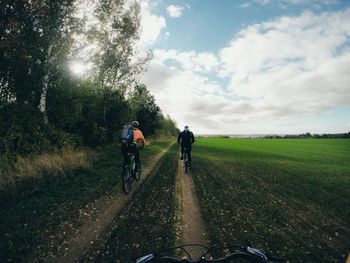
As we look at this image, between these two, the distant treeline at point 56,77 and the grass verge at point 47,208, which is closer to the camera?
the grass verge at point 47,208

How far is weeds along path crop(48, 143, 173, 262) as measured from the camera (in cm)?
317

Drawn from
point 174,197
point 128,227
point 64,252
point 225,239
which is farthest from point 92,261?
point 174,197

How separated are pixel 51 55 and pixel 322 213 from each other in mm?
16727

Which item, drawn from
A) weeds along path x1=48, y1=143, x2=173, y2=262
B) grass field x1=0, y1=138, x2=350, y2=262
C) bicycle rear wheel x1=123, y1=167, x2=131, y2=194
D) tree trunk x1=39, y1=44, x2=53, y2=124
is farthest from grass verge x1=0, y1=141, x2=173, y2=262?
tree trunk x1=39, y1=44, x2=53, y2=124

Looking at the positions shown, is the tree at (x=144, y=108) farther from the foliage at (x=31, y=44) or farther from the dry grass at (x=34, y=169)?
the dry grass at (x=34, y=169)

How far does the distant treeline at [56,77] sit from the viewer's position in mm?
8555

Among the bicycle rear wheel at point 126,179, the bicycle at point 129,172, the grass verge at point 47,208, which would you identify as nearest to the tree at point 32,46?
the grass verge at point 47,208

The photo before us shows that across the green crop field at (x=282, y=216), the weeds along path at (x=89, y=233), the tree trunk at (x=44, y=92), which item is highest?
the tree trunk at (x=44, y=92)

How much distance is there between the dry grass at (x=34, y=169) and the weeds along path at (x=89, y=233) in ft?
10.7

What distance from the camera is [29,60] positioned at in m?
10.1

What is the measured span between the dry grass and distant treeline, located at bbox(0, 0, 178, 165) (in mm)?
888

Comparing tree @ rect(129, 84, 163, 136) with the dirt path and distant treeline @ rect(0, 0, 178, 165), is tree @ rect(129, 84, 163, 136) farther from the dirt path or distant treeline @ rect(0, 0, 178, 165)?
the dirt path

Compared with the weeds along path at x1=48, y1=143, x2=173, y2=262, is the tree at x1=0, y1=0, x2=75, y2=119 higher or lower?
higher

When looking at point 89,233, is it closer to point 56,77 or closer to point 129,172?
point 129,172
